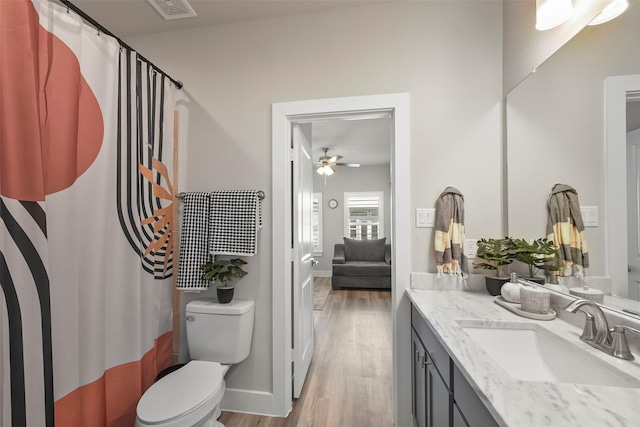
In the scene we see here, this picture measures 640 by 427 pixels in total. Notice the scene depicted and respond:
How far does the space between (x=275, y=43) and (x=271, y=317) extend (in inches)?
76.6

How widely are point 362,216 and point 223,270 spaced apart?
16.2ft

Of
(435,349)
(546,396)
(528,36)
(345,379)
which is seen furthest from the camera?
(345,379)

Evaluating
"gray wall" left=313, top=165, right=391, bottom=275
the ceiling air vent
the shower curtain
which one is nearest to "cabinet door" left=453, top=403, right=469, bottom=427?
the shower curtain

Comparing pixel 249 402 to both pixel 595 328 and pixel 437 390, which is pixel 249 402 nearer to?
pixel 437 390

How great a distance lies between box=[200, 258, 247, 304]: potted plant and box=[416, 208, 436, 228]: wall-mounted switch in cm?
122

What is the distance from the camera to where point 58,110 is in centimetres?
113

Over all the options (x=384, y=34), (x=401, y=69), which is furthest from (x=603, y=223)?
(x=384, y=34)

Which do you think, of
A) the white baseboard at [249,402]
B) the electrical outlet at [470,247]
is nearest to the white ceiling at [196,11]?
the electrical outlet at [470,247]

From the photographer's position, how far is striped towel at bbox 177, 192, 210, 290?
1.75 metres

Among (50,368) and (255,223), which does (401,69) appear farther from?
(50,368)

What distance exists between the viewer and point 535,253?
137 centimetres

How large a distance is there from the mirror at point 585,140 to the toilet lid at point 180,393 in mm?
1812

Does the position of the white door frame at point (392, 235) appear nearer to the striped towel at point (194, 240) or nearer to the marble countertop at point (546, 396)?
the striped towel at point (194, 240)

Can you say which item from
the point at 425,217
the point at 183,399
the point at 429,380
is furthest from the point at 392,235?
the point at 183,399
